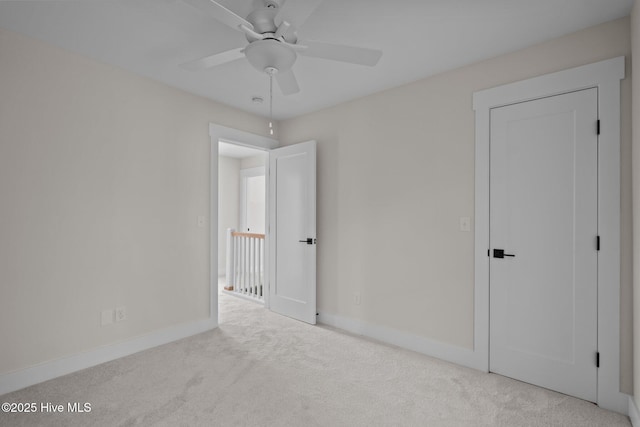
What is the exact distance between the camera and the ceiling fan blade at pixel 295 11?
1.41 m

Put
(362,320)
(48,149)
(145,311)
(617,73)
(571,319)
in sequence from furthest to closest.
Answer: (362,320)
(145,311)
(48,149)
(571,319)
(617,73)

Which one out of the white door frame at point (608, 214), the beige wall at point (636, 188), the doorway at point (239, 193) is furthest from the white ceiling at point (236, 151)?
the beige wall at point (636, 188)

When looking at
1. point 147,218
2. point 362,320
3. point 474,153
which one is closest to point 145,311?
point 147,218

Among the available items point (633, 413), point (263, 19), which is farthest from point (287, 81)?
point (633, 413)

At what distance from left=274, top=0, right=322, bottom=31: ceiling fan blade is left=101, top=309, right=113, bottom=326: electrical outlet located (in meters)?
2.64

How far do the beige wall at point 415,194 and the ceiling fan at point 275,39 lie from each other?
4.24ft

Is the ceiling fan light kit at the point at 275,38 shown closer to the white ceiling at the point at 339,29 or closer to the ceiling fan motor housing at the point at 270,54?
the ceiling fan motor housing at the point at 270,54

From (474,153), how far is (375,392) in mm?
2001

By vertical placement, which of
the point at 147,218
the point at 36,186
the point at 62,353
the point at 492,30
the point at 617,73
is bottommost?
the point at 62,353

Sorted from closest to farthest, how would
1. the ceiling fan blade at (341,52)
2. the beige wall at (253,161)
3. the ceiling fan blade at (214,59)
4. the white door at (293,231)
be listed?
the ceiling fan blade at (341,52), the ceiling fan blade at (214,59), the white door at (293,231), the beige wall at (253,161)

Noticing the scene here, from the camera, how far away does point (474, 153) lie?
2592 mm

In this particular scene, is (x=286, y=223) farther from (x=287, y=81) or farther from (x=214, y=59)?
(x=214, y=59)

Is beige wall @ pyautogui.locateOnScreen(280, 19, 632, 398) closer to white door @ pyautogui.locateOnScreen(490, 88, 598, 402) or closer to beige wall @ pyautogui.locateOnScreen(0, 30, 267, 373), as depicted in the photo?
white door @ pyautogui.locateOnScreen(490, 88, 598, 402)

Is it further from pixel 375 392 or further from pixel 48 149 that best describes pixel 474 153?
pixel 48 149
